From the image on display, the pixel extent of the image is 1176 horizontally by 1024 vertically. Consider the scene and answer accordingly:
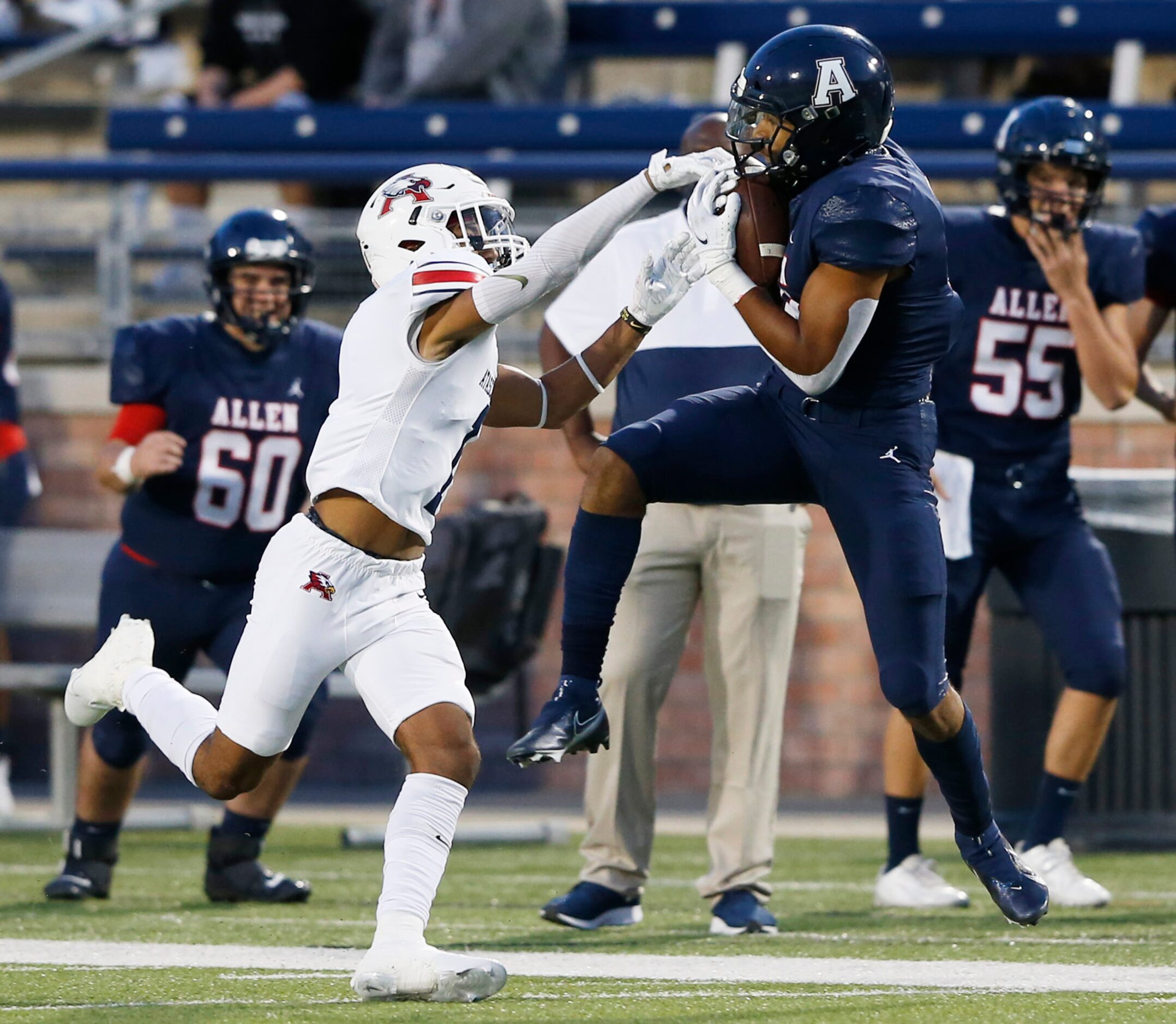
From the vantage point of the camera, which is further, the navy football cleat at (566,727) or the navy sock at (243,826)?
the navy sock at (243,826)

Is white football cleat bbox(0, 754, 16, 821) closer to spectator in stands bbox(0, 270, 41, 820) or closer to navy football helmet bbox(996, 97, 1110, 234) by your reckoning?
spectator in stands bbox(0, 270, 41, 820)

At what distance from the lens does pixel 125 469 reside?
5.32 metres

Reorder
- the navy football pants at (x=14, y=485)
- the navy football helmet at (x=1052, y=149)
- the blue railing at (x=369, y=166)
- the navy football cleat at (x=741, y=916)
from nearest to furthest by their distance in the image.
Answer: the navy football cleat at (x=741, y=916), the navy football helmet at (x=1052, y=149), the navy football pants at (x=14, y=485), the blue railing at (x=369, y=166)

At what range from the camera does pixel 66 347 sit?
853cm

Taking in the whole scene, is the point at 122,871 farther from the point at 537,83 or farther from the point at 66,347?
the point at 537,83

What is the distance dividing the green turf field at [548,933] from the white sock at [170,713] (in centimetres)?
42

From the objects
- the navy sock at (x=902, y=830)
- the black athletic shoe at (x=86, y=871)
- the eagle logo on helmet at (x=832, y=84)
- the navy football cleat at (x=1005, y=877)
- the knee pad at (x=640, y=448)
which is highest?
the eagle logo on helmet at (x=832, y=84)

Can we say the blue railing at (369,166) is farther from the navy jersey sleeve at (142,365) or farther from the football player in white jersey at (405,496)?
the football player in white jersey at (405,496)

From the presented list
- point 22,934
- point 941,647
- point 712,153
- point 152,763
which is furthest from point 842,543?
point 152,763

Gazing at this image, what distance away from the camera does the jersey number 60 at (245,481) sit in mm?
5414

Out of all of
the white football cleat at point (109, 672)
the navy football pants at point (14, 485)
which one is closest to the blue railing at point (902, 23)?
the navy football pants at point (14, 485)

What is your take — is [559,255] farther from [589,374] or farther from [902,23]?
[902,23]

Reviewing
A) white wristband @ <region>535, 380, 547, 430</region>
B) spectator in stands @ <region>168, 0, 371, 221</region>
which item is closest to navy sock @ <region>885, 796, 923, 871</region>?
white wristband @ <region>535, 380, 547, 430</region>

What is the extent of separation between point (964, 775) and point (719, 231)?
3.77 feet
